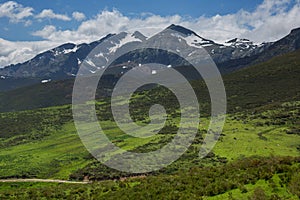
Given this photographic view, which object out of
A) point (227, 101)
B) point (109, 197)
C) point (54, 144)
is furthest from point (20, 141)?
point (109, 197)

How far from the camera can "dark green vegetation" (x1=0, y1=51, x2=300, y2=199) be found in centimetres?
2392

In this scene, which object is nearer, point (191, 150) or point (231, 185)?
point (231, 185)

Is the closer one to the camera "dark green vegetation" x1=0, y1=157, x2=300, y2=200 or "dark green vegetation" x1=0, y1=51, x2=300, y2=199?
"dark green vegetation" x1=0, y1=157, x2=300, y2=200

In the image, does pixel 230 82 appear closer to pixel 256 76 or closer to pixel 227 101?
pixel 256 76

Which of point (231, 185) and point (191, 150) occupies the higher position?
point (231, 185)

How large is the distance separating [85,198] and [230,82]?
530ft

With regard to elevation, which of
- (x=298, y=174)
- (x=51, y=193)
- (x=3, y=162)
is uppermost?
(x=298, y=174)

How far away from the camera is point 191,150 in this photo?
85625 mm

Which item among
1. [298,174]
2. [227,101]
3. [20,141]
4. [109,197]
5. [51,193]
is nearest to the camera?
[298,174]

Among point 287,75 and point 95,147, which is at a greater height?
point 287,75

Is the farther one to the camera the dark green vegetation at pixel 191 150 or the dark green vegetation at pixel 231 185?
the dark green vegetation at pixel 191 150

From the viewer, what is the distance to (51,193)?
3450cm

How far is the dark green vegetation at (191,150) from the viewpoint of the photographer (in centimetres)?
2392

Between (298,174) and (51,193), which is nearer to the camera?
(298,174)
